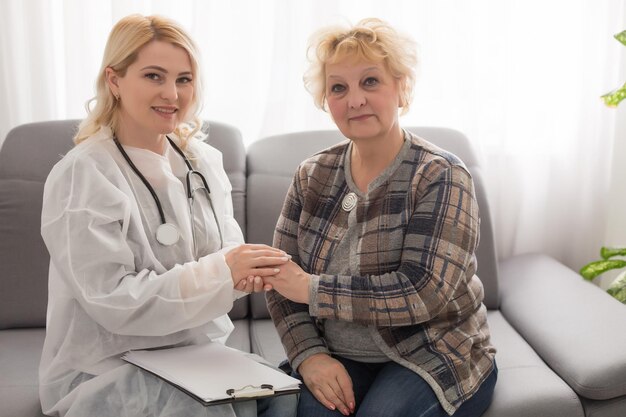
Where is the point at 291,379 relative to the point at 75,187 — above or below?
below

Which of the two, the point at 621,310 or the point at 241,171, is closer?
the point at 621,310

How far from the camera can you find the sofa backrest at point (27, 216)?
2.47m

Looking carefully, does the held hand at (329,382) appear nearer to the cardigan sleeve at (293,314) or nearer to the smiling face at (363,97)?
the cardigan sleeve at (293,314)

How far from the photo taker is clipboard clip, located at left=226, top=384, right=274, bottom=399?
5.74 feet

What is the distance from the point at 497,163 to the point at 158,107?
151 cm

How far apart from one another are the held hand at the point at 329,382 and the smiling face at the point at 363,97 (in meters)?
0.54

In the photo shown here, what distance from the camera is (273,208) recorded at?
2623 millimetres

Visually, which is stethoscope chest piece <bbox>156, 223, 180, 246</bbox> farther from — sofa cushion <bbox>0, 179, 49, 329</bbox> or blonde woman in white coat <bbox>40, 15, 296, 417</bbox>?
sofa cushion <bbox>0, 179, 49, 329</bbox>

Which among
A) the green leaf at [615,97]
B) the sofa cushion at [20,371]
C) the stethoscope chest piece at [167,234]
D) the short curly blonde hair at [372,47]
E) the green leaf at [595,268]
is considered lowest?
the sofa cushion at [20,371]

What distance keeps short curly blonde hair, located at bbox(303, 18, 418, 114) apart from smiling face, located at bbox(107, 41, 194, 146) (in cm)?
33

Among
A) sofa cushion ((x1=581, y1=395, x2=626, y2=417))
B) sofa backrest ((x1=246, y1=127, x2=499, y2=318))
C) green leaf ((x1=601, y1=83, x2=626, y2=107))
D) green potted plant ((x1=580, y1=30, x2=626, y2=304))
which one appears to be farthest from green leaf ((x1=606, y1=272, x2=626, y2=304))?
sofa cushion ((x1=581, y1=395, x2=626, y2=417))

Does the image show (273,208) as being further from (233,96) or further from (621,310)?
(621,310)

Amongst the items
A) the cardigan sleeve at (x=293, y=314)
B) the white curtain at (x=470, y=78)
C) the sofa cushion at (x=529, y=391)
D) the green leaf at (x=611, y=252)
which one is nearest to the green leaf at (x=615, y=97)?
the white curtain at (x=470, y=78)

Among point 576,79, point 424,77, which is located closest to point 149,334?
point 424,77
